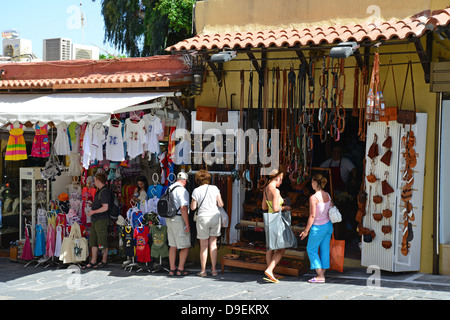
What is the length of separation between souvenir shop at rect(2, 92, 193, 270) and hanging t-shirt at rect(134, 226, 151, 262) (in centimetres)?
2

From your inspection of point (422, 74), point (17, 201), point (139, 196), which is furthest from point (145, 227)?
point (422, 74)

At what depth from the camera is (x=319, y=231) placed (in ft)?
26.5

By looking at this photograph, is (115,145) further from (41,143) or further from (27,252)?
(27,252)

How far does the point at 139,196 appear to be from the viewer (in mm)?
9914

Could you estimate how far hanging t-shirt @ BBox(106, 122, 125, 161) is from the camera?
10133mm

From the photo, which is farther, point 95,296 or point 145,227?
point 145,227

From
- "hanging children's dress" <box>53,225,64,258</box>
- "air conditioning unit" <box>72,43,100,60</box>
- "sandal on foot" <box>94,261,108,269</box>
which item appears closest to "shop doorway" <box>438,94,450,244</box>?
"sandal on foot" <box>94,261,108,269</box>

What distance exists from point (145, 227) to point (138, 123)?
191 centimetres

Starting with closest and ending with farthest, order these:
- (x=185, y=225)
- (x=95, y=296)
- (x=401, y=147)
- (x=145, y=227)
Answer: (x=95, y=296)
(x=401, y=147)
(x=185, y=225)
(x=145, y=227)

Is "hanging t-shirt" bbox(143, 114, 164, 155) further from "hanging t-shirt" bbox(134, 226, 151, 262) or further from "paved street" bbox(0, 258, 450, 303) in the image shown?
"paved street" bbox(0, 258, 450, 303)

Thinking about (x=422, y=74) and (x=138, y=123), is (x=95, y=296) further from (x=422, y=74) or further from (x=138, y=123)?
(x=422, y=74)

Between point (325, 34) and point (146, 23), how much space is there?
Answer: 17011 mm

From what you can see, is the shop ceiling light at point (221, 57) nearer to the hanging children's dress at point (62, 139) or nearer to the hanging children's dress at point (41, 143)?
the hanging children's dress at point (62, 139)

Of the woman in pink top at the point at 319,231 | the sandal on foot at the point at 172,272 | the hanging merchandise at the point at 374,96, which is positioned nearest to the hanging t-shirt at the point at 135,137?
the sandal on foot at the point at 172,272
